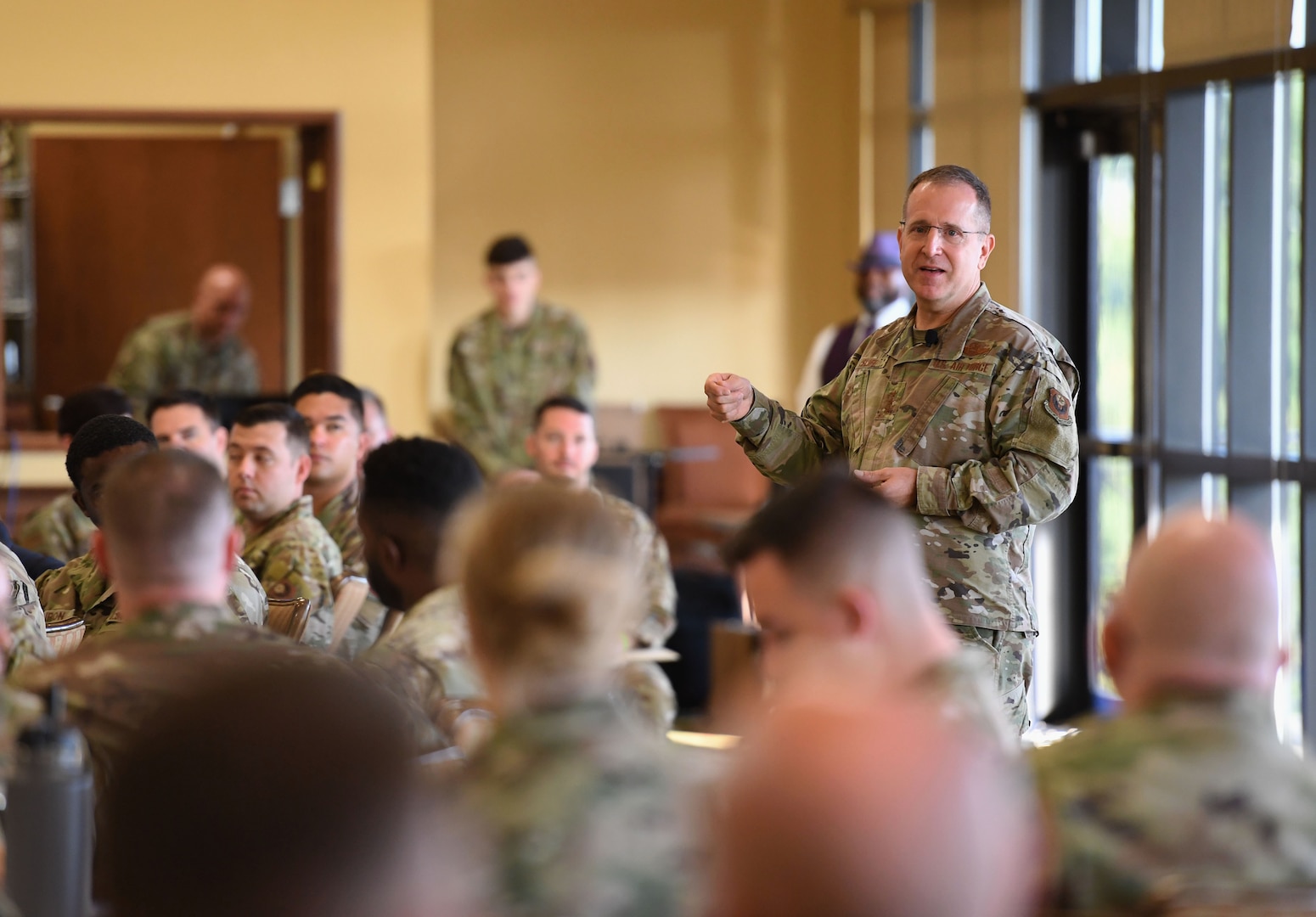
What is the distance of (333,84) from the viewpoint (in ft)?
23.4

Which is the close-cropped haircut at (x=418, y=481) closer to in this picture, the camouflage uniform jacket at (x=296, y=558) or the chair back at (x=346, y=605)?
the chair back at (x=346, y=605)

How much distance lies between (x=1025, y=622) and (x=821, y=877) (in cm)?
203

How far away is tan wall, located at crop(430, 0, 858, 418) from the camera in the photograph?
866cm

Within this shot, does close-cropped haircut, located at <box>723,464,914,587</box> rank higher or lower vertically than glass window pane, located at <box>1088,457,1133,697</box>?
higher

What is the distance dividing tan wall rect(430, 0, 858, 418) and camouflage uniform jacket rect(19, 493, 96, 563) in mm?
3589

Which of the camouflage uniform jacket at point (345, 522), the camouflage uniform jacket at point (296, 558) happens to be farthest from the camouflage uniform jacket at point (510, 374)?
the camouflage uniform jacket at point (296, 558)

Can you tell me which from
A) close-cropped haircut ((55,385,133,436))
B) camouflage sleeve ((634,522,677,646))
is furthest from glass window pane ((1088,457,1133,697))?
close-cropped haircut ((55,385,133,436))

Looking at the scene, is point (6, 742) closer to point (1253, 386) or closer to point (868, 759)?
point (868, 759)

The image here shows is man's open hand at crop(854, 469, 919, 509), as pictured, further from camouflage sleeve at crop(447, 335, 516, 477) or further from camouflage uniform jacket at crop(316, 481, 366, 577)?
camouflage sleeve at crop(447, 335, 516, 477)

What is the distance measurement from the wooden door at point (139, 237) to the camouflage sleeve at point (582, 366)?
1.75 m

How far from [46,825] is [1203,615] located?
1.23 metres

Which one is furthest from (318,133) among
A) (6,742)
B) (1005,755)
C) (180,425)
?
(1005,755)

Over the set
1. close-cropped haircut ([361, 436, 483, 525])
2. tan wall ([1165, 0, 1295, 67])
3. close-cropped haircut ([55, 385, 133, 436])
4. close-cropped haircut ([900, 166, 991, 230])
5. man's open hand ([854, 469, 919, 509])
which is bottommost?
man's open hand ([854, 469, 919, 509])

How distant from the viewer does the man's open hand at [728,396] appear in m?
3.01
